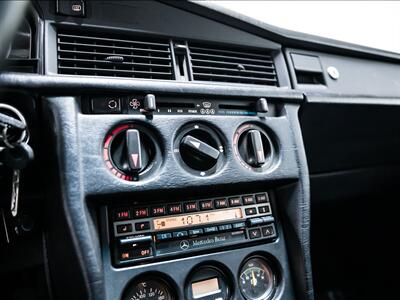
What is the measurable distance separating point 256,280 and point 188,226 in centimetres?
23

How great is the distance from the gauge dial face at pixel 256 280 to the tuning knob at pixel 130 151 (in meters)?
0.35

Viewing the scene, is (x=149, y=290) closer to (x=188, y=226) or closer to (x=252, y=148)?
(x=188, y=226)

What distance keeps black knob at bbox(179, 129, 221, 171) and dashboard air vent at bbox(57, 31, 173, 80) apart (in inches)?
7.1

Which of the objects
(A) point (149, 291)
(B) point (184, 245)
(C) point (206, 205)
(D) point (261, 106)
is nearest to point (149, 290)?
(A) point (149, 291)

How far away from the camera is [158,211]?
82 cm

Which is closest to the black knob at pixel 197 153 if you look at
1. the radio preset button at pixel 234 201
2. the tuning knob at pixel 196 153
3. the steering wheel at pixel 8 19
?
the tuning knob at pixel 196 153

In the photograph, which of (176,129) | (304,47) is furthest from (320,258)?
(176,129)

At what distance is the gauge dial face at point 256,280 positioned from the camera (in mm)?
891

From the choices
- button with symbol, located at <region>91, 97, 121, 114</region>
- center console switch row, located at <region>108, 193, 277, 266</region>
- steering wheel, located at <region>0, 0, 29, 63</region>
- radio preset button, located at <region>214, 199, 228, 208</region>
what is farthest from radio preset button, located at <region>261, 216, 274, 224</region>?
steering wheel, located at <region>0, 0, 29, 63</region>

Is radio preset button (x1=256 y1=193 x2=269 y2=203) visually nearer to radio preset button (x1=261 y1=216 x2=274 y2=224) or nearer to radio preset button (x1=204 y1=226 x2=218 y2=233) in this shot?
radio preset button (x1=261 y1=216 x2=274 y2=224)

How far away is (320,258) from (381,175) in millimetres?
437

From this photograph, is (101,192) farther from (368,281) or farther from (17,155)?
(368,281)

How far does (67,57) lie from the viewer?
0.83 metres

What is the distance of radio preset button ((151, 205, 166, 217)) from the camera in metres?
0.82
